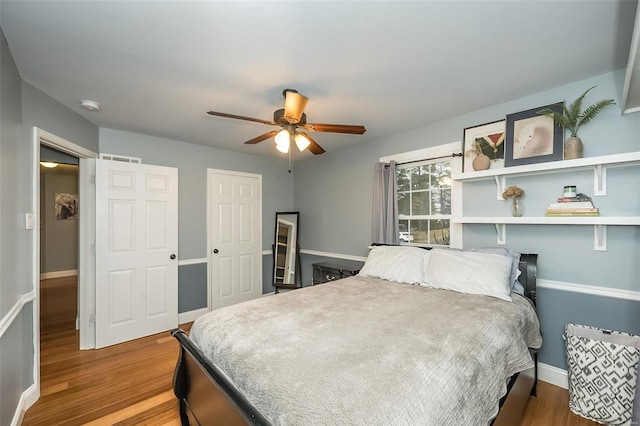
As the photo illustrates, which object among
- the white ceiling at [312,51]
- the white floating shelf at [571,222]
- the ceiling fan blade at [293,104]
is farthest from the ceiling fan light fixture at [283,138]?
the white floating shelf at [571,222]

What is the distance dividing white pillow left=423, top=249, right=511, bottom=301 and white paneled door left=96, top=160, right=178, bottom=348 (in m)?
3.19

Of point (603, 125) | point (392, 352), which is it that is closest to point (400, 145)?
point (603, 125)

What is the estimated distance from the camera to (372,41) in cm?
171

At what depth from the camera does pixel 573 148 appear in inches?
84.9

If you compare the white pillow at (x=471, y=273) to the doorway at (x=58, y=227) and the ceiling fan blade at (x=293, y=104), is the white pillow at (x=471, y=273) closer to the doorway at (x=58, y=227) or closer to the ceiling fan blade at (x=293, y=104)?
the ceiling fan blade at (x=293, y=104)

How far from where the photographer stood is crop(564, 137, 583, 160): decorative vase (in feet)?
7.03

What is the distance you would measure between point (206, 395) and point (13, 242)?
1.70 metres

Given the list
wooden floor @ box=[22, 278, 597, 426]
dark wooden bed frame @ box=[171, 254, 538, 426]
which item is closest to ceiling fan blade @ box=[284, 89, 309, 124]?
dark wooden bed frame @ box=[171, 254, 538, 426]

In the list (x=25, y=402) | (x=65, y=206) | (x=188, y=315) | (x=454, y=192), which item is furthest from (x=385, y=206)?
(x=65, y=206)

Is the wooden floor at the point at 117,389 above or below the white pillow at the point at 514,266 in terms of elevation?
below

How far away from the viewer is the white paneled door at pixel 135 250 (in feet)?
10.4

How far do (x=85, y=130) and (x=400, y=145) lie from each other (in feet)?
11.7

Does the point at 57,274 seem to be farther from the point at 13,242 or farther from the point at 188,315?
the point at 13,242

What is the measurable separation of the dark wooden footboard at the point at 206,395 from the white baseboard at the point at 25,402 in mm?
1138
